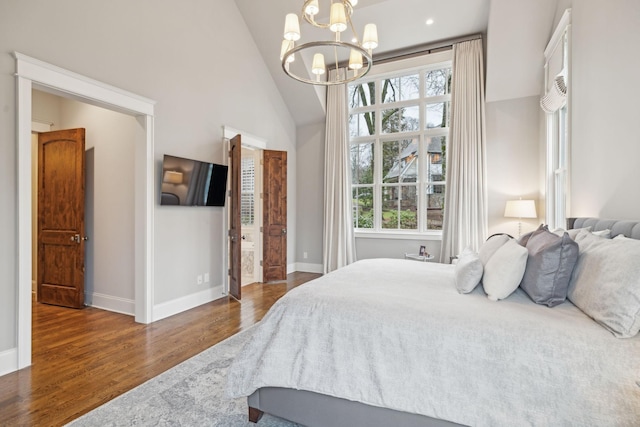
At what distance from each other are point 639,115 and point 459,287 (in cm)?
160

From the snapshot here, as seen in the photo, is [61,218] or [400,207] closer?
[61,218]

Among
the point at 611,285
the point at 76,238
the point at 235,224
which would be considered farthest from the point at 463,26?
the point at 76,238

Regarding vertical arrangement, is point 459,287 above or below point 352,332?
above

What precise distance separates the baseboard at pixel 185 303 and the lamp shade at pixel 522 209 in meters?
4.31

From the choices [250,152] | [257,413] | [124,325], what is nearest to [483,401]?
[257,413]

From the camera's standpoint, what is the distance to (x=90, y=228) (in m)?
4.15

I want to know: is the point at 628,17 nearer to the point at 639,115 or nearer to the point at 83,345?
the point at 639,115

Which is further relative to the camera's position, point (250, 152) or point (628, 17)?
point (250, 152)

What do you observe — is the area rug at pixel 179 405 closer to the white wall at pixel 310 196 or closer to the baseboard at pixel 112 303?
the baseboard at pixel 112 303

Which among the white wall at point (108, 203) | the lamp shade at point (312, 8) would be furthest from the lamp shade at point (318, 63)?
the white wall at point (108, 203)

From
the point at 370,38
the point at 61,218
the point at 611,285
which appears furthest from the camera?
the point at 61,218

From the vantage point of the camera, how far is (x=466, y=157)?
5.05 metres

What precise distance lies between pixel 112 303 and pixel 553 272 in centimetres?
445

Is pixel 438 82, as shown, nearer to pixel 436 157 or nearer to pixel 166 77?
Result: pixel 436 157
